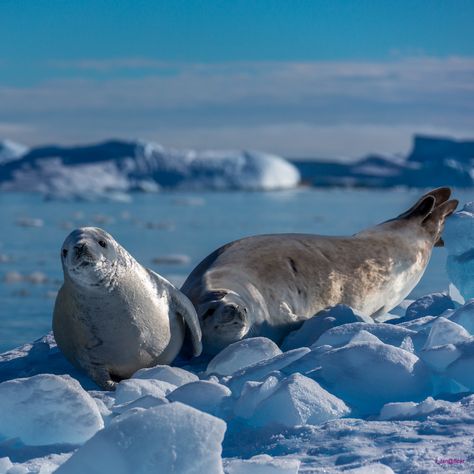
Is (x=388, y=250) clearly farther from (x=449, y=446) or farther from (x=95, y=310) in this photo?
(x=449, y=446)

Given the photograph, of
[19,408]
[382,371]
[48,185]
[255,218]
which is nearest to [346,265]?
[382,371]

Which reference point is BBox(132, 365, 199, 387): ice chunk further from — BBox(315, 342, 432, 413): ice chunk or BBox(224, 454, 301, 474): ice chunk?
BBox(224, 454, 301, 474): ice chunk

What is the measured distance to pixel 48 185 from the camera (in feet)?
160

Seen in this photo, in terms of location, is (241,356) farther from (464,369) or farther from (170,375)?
(464,369)

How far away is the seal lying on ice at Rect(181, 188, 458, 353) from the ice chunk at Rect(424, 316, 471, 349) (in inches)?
33.7

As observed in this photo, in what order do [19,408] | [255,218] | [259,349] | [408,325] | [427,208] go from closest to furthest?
[19,408], [259,349], [408,325], [427,208], [255,218]

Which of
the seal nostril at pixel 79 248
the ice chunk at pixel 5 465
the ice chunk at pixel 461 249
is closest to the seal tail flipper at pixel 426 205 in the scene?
the ice chunk at pixel 461 249

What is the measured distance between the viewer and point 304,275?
4.10m

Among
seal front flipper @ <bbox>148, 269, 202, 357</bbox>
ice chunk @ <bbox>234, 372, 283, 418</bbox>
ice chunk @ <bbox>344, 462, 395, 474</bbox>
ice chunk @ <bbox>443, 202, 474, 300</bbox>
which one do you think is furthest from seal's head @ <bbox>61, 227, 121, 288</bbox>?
ice chunk @ <bbox>443, 202, 474, 300</bbox>

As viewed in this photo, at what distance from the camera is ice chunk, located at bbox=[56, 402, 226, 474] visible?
1831 millimetres

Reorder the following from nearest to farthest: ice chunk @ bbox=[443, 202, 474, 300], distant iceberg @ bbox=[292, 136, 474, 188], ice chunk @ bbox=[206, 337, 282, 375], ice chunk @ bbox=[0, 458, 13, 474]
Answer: ice chunk @ bbox=[0, 458, 13, 474] → ice chunk @ bbox=[206, 337, 282, 375] → ice chunk @ bbox=[443, 202, 474, 300] → distant iceberg @ bbox=[292, 136, 474, 188]

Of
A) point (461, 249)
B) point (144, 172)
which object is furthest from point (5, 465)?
point (144, 172)

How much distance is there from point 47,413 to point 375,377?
90cm

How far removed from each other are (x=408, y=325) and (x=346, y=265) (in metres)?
0.82
